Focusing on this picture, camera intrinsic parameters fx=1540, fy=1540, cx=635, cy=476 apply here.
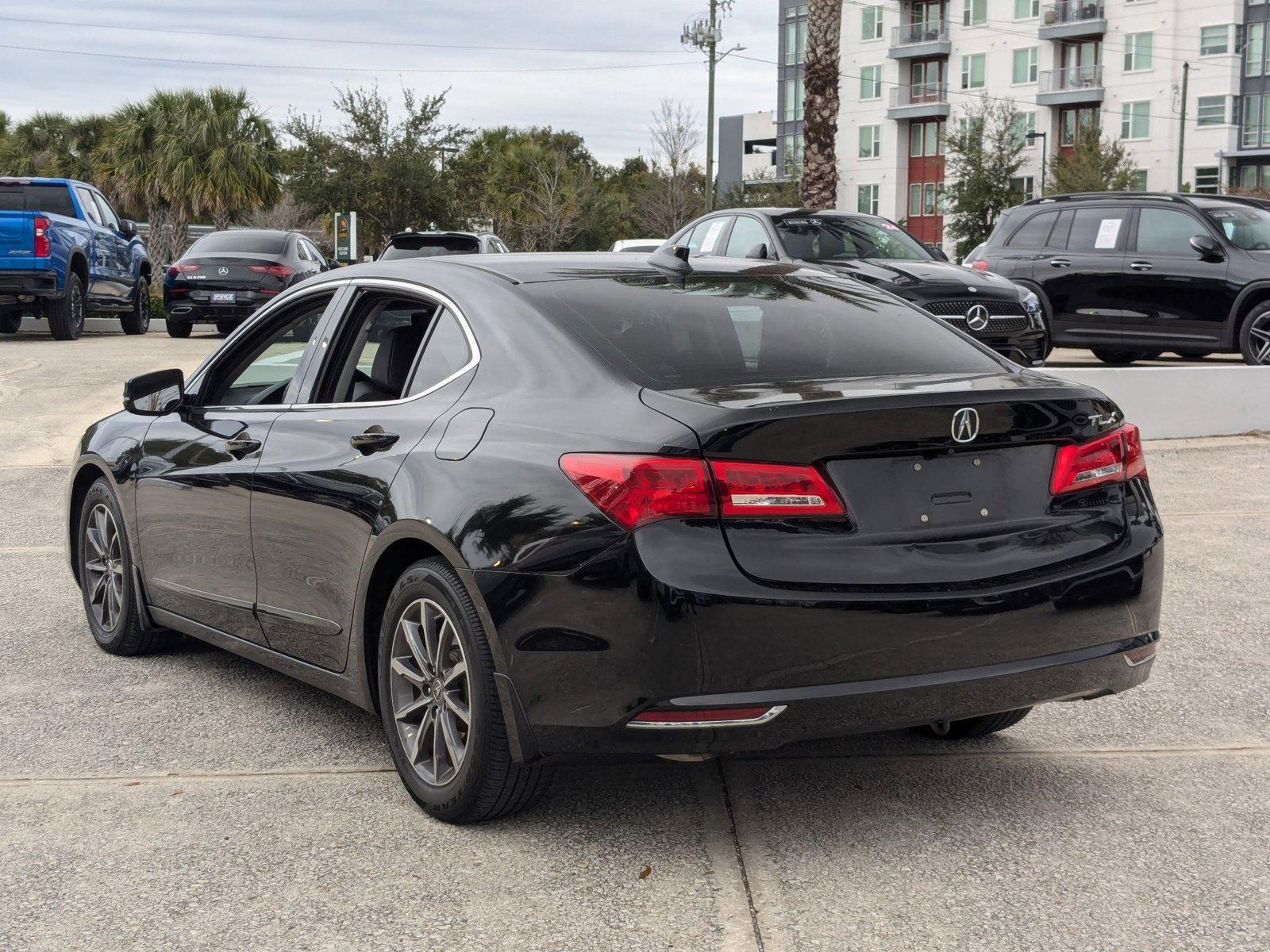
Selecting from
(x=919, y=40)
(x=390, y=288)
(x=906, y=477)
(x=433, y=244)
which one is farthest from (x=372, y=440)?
(x=919, y=40)

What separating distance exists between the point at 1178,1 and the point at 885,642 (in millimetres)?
71836

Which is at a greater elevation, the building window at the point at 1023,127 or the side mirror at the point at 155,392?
the building window at the point at 1023,127

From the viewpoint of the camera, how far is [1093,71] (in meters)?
70.4

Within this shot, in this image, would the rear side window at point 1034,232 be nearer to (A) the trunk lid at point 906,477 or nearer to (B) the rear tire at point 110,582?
(B) the rear tire at point 110,582

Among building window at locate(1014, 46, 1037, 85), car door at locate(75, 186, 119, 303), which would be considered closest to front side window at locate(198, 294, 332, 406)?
car door at locate(75, 186, 119, 303)

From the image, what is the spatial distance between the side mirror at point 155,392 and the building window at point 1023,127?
61508mm

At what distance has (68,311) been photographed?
1973 centimetres

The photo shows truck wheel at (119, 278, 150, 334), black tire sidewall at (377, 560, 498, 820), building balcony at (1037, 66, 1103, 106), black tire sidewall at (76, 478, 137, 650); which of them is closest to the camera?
black tire sidewall at (377, 560, 498, 820)

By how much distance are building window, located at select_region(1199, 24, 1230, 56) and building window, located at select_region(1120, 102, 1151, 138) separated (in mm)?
3221

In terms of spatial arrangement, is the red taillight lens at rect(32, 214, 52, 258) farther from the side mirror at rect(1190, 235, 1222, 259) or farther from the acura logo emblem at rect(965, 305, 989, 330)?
the side mirror at rect(1190, 235, 1222, 259)

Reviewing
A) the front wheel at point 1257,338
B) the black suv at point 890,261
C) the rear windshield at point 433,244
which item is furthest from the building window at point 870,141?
the black suv at point 890,261

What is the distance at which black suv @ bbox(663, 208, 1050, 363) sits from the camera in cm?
1216

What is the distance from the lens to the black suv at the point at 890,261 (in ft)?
39.9

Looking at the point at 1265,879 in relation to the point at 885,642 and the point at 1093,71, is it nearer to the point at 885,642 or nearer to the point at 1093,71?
the point at 885,642
